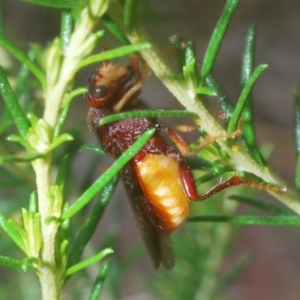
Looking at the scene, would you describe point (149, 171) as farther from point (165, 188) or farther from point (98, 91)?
point (98, 91)

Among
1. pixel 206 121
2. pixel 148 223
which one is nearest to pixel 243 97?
pixel 206 121

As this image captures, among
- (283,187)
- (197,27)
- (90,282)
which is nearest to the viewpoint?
(283,187)

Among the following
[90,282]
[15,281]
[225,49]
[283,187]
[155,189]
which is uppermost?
[283,187]

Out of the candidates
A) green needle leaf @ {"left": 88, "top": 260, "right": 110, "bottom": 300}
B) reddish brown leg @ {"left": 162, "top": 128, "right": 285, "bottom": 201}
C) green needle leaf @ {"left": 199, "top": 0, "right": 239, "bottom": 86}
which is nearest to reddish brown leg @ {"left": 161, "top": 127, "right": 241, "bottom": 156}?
reddish brown leg @ {"left": 162, "top": 128, "right": 285, "bottom": 201}

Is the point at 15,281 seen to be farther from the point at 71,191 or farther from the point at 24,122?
the point at 24,122

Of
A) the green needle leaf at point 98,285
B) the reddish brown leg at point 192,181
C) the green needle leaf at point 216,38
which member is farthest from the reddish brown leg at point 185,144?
the green needle leaf at point 98,285

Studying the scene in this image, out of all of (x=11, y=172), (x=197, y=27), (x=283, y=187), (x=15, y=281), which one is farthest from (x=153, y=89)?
(x=283, y=187)

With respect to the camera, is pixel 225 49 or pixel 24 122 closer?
pixel 24 122

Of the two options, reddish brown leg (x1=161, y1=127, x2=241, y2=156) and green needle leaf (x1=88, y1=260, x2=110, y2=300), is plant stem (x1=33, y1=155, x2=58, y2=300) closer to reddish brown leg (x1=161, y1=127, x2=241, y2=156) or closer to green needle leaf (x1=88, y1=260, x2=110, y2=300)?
green needle leaf (x1=88, y1=260, x2=110, y2=300)

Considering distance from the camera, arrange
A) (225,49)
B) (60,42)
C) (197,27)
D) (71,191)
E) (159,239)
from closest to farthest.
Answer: (60,42)
(159,239)
(71,191)
(197,27)
(225,49)
